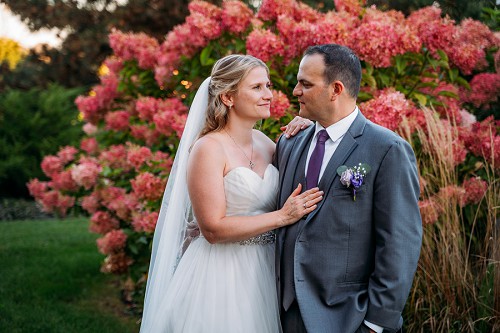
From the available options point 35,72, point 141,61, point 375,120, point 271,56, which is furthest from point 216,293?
point 35,72

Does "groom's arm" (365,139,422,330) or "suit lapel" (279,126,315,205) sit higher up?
"suit lapel" (279,126,315,205)

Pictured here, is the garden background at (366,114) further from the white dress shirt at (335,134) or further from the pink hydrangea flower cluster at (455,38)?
the white dress shirt at (335,134)

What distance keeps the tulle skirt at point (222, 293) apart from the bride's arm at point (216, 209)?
234mm

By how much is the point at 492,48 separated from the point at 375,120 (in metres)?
2.03

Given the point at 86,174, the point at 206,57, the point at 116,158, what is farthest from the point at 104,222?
the point at 206,57

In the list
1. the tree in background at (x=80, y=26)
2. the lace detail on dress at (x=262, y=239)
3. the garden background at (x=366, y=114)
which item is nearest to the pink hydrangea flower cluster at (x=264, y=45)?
the garden background at (x=366, y=114)

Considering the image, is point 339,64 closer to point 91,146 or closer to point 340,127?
point 340,127

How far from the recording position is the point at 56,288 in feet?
Result: 23.3

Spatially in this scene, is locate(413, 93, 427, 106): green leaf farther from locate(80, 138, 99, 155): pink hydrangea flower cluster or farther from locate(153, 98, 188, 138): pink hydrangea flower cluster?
locate(80, 138, 99, 155): pink hydrangea flower cluster

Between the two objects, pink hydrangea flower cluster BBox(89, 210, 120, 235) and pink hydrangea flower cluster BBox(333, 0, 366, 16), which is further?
pink hydrangea flower cluster BBox(89, 210, 120, 235)

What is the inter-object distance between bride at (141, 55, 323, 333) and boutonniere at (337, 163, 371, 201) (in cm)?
31

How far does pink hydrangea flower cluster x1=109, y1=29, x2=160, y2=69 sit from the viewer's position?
6155 millimetres

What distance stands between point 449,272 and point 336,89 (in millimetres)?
2068

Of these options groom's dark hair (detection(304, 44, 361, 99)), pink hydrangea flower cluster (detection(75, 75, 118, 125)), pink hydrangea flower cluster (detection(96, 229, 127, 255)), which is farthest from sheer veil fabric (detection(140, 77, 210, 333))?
pink hydrangea flower cluster (detection(75, 75, 118, 125))
